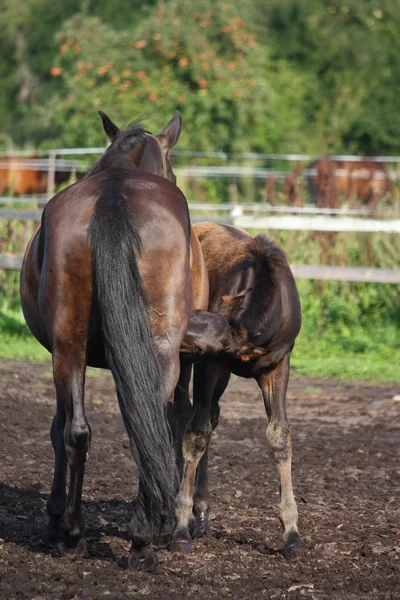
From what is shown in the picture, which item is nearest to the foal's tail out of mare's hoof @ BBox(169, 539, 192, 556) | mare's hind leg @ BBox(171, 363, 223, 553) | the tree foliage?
mare's hoof @ BBox(169, 539, 192, 556)

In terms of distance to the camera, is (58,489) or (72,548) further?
(58,489)

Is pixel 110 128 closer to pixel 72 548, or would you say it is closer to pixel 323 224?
pixel 72 548

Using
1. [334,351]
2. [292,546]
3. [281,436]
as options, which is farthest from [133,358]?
[334,351]

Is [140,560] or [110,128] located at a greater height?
[110,128]

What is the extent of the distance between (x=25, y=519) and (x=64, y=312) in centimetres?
146

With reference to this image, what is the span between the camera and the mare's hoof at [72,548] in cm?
462

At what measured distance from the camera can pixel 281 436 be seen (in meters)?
5.13

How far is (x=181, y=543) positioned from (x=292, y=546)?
0.54 metres

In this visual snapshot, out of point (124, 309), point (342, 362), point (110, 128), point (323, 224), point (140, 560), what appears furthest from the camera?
point (323, 224)

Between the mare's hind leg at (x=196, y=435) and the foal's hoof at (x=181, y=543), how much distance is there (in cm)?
11

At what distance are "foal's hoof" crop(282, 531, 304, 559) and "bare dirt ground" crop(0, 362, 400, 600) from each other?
0.05 metres

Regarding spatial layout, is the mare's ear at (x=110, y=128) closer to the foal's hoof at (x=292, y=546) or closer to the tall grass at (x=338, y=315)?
the foal's hoof at (x=292, y=546)

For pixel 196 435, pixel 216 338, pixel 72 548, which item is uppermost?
pixel 216 338

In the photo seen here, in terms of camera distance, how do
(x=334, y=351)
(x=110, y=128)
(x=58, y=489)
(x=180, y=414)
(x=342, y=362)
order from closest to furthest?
(x=58, y=489)
(x=180, y=414)
(x=110, y=128)
(x=342, y=362)
(x=334, y=351)
